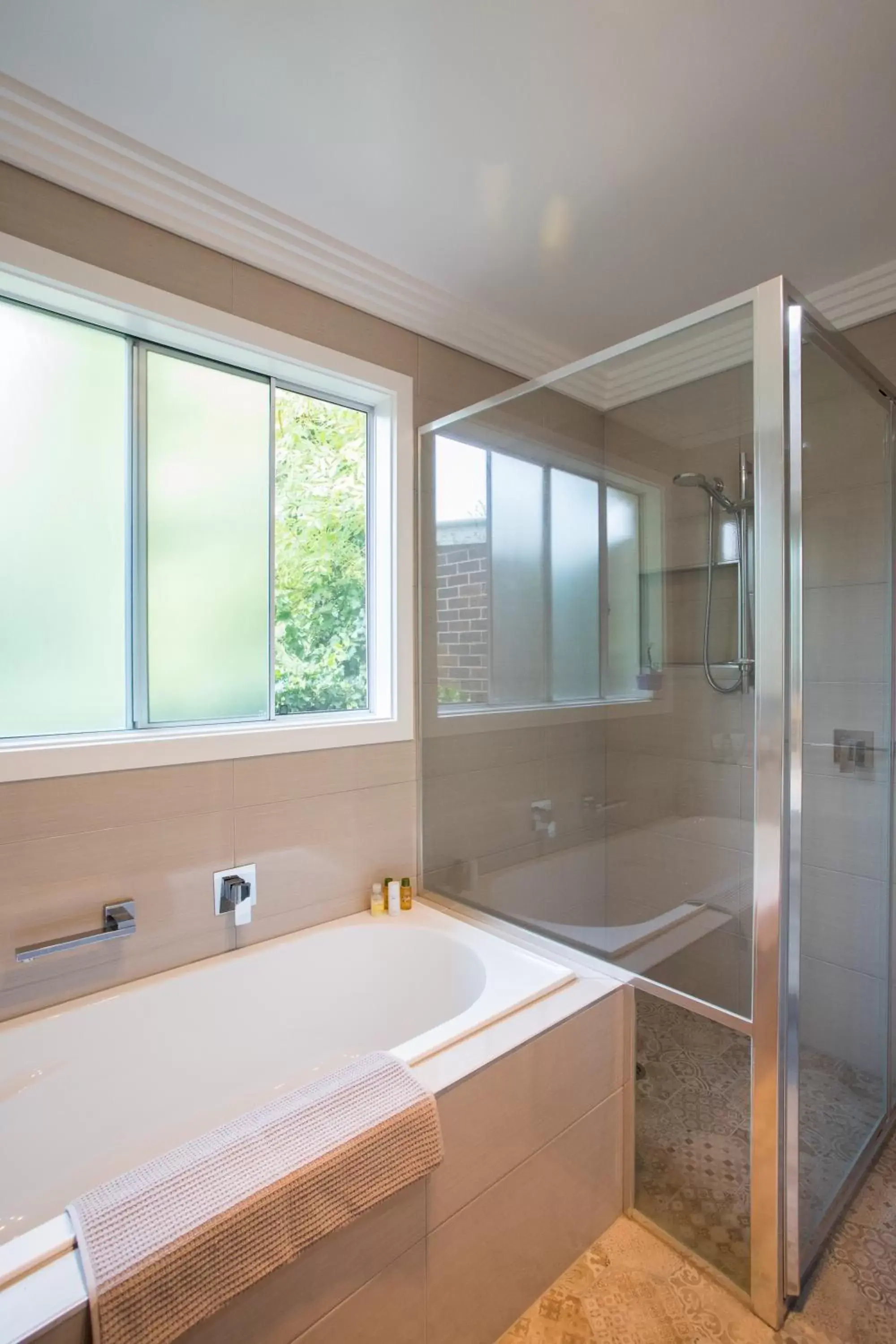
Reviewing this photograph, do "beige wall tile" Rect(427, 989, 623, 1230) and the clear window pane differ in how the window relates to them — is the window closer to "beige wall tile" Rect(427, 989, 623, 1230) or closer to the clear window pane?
the clear window pane

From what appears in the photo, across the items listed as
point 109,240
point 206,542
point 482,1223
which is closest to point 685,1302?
point 482,1223

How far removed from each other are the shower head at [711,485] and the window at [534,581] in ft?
0.31

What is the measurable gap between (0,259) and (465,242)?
120 centimetres

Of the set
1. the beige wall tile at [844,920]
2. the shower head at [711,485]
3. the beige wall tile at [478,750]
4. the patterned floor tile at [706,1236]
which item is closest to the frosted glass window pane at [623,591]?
the shower head at [711,485]

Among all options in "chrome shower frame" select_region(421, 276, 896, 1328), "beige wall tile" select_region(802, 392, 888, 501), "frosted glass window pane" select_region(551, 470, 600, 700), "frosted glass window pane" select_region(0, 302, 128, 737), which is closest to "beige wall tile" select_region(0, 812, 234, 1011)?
"frosted glass window pane" select_region(0, 302, 128, 737)

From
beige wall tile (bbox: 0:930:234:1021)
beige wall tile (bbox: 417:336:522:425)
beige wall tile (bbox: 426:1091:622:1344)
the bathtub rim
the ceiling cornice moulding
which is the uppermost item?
the ceiling cornice moulding

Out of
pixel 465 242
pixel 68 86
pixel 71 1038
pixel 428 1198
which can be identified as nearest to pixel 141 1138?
pixel 71 1038

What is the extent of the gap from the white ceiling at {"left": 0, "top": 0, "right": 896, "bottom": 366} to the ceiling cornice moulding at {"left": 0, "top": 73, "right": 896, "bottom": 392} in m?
0.03

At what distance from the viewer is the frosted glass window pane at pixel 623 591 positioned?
1.81 m

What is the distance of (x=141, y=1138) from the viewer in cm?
167

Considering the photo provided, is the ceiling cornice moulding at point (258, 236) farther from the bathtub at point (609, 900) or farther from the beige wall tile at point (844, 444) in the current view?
the bathtub at point (609, 900)

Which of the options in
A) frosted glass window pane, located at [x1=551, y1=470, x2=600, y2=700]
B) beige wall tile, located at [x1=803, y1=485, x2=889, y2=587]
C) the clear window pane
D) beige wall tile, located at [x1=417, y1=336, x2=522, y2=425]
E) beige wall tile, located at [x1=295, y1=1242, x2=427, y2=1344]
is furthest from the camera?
beige wall tile, located at [x1=417, y1=336, x2=522, y2=425]

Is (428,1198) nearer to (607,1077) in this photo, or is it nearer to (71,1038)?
(607,1077)

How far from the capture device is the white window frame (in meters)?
1.65
